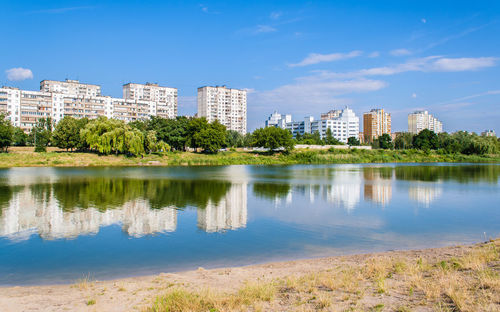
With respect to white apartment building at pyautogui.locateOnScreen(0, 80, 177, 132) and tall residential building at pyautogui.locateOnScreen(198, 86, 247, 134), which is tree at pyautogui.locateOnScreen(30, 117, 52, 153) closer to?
white apartment building at pyautogui.locateOnScreen(0, 80, 177, 132)

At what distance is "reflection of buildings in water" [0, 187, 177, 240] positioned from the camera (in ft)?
47.0

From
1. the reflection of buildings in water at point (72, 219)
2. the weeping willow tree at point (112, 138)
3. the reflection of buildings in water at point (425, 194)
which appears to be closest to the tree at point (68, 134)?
the weeping willow tree at point (112, 138)

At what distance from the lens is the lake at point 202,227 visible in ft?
35.4

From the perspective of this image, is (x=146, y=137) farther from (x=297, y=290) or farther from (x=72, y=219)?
(x=297, y=290)

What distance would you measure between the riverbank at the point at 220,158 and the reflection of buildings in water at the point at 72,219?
40.9 metres

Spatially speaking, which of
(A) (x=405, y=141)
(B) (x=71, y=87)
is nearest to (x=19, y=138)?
(B) (x=71, y=87)

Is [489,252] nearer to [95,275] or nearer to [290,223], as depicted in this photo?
[290,223]

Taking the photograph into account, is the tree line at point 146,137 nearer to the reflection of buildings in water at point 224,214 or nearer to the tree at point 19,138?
the tree at point 19,138

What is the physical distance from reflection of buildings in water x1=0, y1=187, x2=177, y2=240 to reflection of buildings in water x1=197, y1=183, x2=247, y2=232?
1.45m

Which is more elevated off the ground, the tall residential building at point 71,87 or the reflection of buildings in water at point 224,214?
the tall residential building at point 71,87

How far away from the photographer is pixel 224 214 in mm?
18594

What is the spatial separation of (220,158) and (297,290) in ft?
223

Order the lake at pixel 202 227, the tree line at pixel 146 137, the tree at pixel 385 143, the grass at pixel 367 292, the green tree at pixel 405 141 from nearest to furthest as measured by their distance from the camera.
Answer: the grass at pixel 367 292, the lake at pixel 202 227, the tree line at pixel 146 137, the tree at pixel 385 143, the green tree at pixel 405 141

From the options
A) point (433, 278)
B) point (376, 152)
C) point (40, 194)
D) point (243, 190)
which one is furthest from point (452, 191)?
point (376, 152)
